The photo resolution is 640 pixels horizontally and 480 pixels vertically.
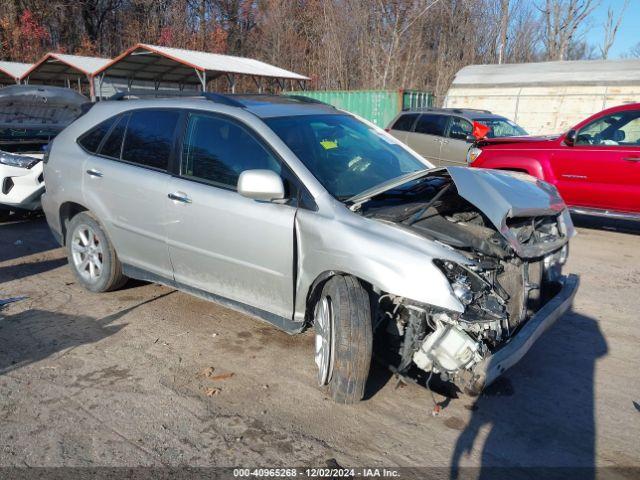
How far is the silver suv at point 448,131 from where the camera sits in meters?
12.5

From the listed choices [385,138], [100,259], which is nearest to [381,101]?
[385,138]

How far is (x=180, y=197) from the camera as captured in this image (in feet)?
14.1

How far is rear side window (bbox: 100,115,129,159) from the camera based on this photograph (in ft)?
16.3

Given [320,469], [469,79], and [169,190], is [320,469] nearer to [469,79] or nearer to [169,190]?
[169,190]

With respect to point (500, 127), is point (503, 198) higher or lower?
higher

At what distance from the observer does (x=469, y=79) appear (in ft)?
69.5

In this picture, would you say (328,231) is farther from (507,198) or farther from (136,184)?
(136,184)

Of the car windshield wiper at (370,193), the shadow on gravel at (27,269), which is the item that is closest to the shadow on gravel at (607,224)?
the car windshield wiper at (370,193)

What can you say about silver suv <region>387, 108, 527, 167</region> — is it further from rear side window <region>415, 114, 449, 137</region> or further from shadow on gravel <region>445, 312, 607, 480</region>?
shadow on gravel <region>445, 312, 607, 480</region>

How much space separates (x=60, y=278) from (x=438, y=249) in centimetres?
422

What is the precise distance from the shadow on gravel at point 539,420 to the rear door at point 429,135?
8.91 meters

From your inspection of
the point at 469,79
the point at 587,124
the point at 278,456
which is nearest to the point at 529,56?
the point at 469,79

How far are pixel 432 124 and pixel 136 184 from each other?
9680 mm

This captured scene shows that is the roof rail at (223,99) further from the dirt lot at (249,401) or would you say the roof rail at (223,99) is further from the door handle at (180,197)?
the dirt lot at (249,401)
